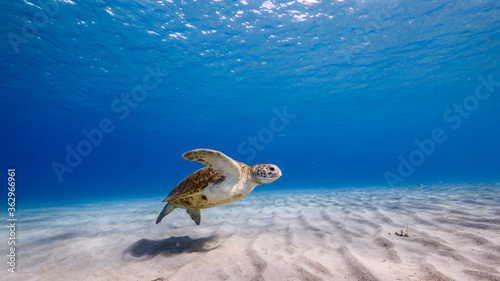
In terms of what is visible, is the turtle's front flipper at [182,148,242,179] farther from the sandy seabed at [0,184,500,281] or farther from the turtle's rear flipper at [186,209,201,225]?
the turtle's rear flipper at [186,209,201,225]

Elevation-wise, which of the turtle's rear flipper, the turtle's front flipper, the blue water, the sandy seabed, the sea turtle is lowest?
the sandy seabed

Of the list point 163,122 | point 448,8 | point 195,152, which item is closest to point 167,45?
point 195,152

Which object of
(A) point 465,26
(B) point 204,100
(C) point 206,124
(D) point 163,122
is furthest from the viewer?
(C) point 206,124

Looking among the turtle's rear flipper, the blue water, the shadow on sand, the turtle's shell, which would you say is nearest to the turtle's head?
the turtle's shell

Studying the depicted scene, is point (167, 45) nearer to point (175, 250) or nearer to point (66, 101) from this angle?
point (175, 250)

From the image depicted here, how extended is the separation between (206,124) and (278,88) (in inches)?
809

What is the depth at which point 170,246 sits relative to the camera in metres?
3.51

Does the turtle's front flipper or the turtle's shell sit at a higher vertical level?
the turtle's front flipper

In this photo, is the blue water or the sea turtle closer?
the sea turtle

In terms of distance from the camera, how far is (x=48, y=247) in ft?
12.4

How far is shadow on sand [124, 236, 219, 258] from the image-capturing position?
323cm

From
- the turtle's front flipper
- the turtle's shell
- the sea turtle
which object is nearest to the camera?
the turtle's front flipper

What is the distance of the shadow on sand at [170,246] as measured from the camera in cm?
323

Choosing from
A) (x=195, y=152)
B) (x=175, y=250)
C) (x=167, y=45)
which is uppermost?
(x=167, y=45)
